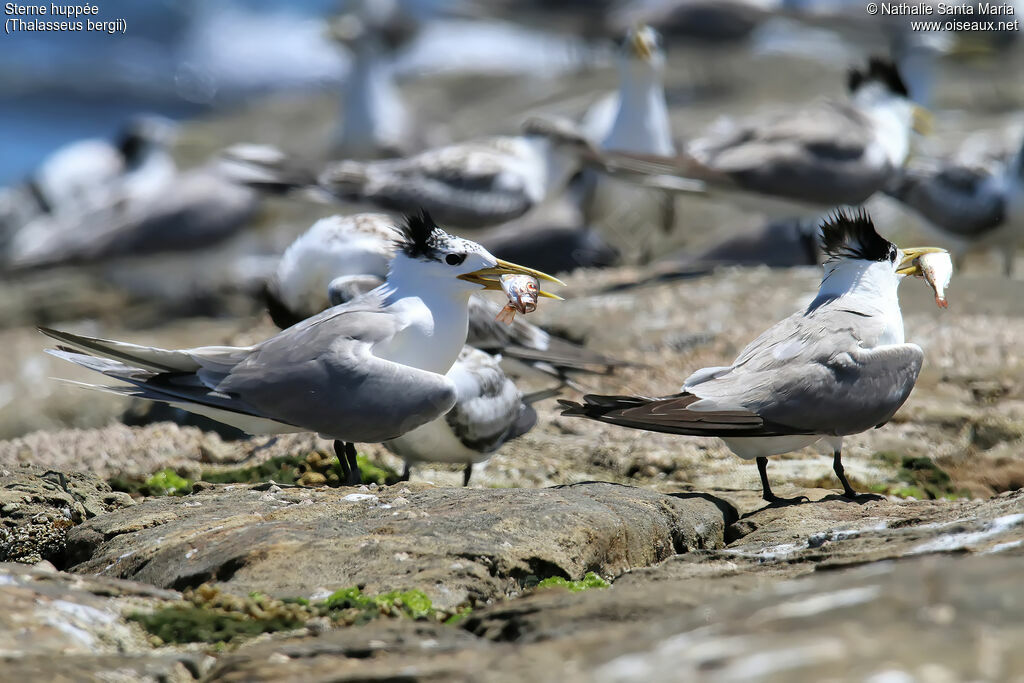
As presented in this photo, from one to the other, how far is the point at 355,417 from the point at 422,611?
1.61 m

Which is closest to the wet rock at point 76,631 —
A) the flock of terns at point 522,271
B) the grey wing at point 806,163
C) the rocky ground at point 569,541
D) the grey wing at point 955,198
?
the rocky ground at point 569,541

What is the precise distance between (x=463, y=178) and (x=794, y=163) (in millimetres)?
2628

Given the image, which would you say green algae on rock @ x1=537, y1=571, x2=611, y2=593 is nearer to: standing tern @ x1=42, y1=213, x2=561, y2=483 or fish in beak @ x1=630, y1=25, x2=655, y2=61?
standing tern @ x1=42, y1=213, x2=561, y2=483

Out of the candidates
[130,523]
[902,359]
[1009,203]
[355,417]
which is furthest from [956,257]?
[130,523]

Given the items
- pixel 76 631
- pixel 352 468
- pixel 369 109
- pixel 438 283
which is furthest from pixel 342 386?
pixel 369 109

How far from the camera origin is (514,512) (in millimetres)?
4184

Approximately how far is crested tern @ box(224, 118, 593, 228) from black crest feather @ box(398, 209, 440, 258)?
3.92 meters

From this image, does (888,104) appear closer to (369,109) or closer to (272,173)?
(272,173)

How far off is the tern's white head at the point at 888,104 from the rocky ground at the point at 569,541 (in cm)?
175

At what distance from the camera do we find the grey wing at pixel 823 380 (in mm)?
4793

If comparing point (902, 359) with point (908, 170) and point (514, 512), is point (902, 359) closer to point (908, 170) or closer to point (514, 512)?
point (514, 512)

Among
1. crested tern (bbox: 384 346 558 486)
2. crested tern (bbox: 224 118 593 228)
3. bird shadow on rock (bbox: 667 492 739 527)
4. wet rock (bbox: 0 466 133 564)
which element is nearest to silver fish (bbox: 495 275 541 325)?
crested tern (bbox: 384 346 558 486)

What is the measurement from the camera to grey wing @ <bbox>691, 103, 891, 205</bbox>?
31.2 feet

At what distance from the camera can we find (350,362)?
16.4 feet
